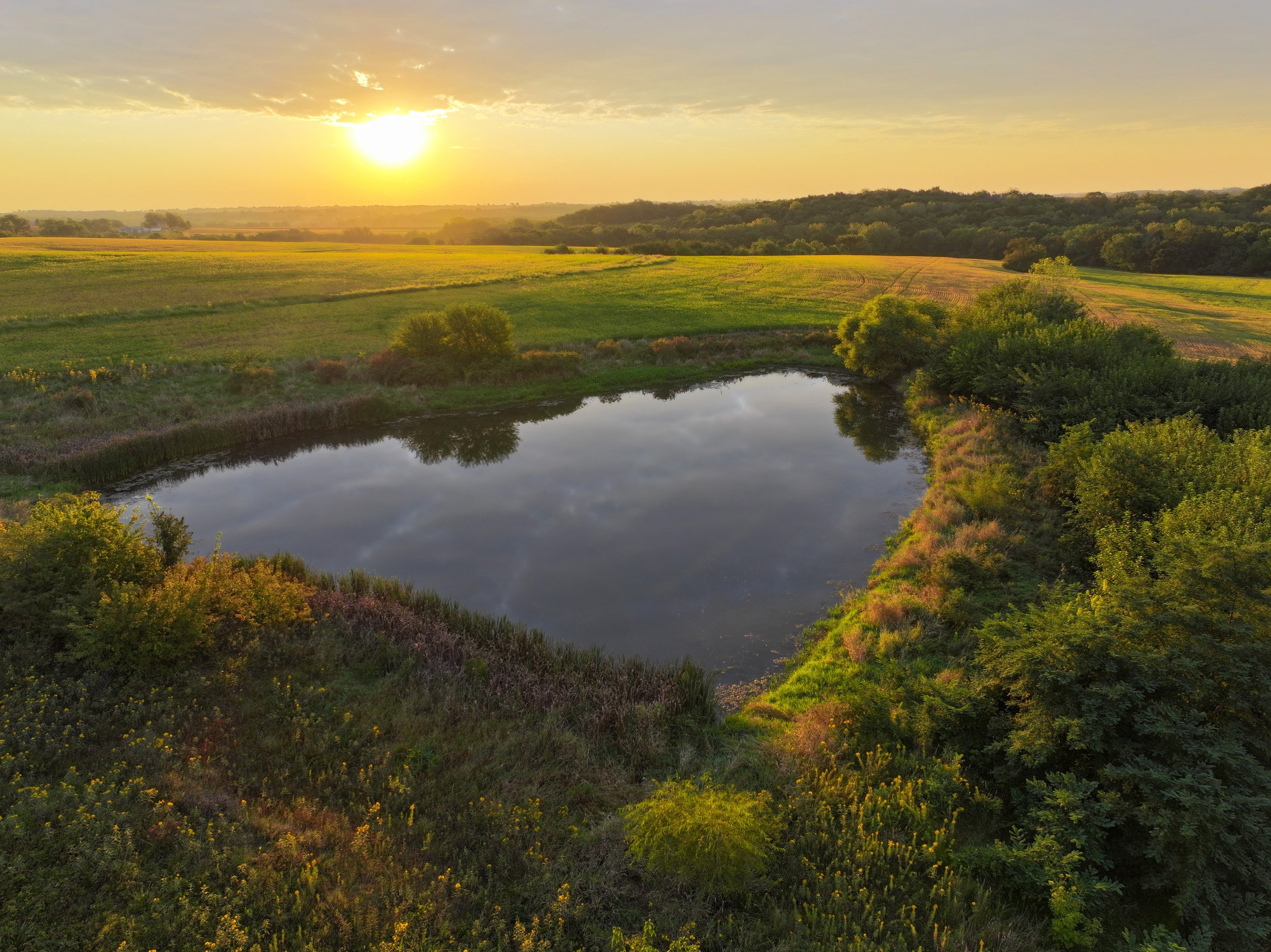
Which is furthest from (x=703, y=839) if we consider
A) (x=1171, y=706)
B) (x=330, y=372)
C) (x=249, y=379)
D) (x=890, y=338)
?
(x=890, y=338)

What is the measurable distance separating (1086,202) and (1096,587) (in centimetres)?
11825

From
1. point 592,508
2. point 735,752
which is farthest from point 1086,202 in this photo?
point 735,752

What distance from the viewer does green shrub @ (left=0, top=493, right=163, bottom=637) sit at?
35.6ft

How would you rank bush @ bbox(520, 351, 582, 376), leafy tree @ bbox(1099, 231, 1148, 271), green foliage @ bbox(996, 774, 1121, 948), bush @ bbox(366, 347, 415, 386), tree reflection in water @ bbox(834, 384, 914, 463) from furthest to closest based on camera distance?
leafy tree @ bbox(1099, 231, 1148, 271), bush @ bbox(520, 351, 582, 376), bush @ bbox(366, 347, 415, 386), tree reflection in water @ bbox(834, 384, 914, 463), green foliage @ bbox(996, 774, 1121, 948)

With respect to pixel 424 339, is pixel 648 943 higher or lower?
lower

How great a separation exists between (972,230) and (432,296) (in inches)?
3072

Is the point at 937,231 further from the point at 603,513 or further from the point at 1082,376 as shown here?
the point at 603,513

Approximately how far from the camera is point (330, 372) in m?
31.6

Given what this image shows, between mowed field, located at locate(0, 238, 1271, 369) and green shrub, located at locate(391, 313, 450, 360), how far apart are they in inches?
141

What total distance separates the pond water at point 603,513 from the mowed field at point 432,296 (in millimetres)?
13582

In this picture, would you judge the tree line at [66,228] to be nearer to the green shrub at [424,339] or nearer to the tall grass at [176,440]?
the green shrub at [424,339]

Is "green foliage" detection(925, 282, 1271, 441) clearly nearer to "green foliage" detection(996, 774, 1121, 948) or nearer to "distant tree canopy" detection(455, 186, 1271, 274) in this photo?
"green foliage" detection(996, 774, 1121, 948)

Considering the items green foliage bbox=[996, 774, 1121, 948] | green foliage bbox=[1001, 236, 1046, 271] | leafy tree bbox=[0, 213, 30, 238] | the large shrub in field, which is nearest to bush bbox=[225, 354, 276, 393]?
the large shrub in field

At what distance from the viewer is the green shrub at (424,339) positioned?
34531 millimetres
